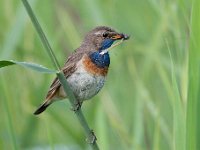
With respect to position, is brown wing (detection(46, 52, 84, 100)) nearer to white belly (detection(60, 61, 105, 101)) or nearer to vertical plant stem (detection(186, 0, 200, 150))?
white belly (detection(60, 61, 105, 101))

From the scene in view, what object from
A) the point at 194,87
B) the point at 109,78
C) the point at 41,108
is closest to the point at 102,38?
the point at 41,108

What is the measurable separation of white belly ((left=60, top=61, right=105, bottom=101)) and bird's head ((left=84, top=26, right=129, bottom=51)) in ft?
0.58

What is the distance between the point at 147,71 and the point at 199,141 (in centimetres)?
180

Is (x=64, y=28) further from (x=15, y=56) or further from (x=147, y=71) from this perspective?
(x=147, y=71)

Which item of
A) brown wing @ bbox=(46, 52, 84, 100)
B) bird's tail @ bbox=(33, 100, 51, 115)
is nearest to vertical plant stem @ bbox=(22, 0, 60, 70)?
brown wing @ bbox=(46, 52, 84, 100)

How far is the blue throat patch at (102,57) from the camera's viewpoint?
3111 mm

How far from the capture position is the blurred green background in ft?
11.2

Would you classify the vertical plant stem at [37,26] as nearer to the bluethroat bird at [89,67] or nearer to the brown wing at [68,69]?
the bluethroat bird at [89,67]

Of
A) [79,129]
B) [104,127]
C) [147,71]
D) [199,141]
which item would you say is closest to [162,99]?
[147,71]

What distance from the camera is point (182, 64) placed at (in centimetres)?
312

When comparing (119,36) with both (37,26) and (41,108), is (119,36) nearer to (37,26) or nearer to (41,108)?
(41,108)

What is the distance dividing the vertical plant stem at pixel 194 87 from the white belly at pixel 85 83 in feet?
3.42

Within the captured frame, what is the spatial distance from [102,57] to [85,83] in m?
0.18

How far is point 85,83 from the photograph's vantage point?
3072mm
